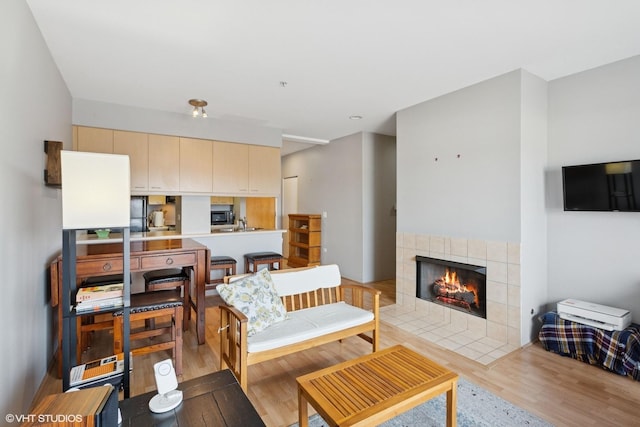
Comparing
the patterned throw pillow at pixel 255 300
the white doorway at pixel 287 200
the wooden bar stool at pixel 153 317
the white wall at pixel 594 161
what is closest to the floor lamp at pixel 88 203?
the wooden bar stool at pixel 153 317

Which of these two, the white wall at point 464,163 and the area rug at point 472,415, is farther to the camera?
the white wall at point 464,163

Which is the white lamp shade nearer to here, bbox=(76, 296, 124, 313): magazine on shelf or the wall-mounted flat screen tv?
bbox=(76, 296, 124, 313): magazine on shelf

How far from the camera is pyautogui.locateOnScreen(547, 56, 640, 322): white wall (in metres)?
2.69

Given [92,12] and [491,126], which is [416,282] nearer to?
[491,126]

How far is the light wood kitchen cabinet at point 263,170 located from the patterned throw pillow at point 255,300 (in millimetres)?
2452

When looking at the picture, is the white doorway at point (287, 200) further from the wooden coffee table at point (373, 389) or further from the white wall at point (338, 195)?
the wooden coffee table at point (373, 389)

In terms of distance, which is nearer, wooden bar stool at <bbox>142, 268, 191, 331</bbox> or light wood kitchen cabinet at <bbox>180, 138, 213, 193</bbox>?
wooden bar stool at <bbox>142, 268, 191, 331</bbox>

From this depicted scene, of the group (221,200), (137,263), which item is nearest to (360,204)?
(221,200)

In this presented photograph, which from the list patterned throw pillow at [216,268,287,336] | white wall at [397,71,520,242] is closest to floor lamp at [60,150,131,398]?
patterned throw pillow at [216,268,287,336]

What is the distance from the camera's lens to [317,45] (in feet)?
8.00

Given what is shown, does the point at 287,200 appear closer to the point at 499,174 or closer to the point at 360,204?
the point at 360,204

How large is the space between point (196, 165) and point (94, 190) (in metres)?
2.71

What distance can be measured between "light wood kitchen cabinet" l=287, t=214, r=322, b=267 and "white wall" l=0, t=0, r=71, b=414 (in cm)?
414

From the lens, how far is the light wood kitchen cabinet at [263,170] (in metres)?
4.82
